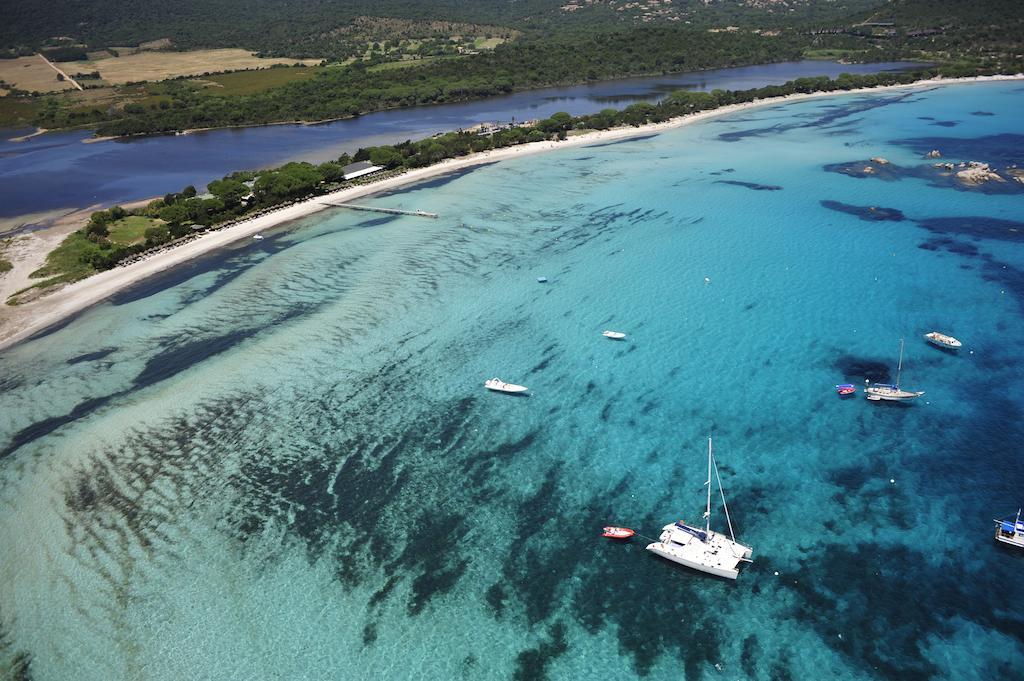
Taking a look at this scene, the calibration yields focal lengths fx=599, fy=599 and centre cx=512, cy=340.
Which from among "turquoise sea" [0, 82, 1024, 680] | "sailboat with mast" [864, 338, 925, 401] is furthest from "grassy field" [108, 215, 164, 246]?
"sailboat with mast" [864, 338, 925, 401]

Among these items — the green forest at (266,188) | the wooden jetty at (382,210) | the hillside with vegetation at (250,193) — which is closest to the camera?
the hillside with vegetation at (250,193)

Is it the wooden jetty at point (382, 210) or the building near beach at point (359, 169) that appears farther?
the building near beach at point (359, 169)

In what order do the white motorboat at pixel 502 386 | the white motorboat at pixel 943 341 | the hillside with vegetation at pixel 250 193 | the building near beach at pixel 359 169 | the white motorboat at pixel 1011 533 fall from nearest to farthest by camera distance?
the white motorboat at pixel 1011 533 < the white motorboat at pixel 502 386 < the white motorboat at pixel 943 341 < the hillside with vegetation at pixel 250 193 < the building near beach at pixel 359 169

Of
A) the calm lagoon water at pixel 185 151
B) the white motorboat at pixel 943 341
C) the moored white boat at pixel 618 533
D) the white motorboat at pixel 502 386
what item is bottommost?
the moored white boat at pixel 618 533

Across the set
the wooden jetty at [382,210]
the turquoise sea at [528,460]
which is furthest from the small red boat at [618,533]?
the wooden jetty at [382,210]

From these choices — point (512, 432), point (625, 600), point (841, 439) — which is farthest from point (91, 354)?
point (841, 439)

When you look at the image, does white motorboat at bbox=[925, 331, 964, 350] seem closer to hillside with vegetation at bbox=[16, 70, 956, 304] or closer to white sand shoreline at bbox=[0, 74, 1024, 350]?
white sand shoreline at bbox=[0, 74, 1024, 350]

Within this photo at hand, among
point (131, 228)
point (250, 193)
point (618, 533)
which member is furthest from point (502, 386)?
point (250, 193)

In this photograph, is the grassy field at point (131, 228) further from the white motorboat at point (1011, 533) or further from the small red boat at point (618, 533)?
the white motorboat at point (1011, 533)
